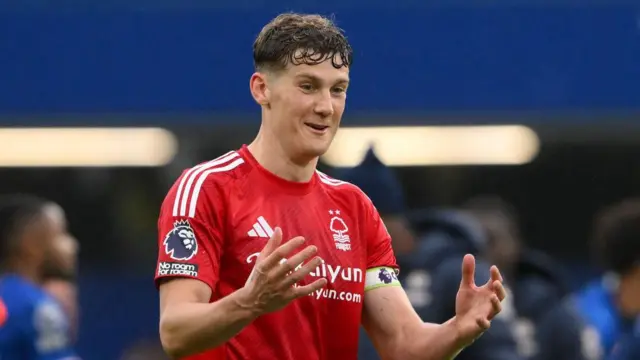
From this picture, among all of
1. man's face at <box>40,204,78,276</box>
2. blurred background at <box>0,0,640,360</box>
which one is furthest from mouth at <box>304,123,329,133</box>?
blurred background at <box>0,0,640,360</box>

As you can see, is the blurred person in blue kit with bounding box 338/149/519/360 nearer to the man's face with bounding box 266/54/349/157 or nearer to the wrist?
the man's face with bounding box 266/54/349/157

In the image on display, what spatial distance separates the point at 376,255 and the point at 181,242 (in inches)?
29.5

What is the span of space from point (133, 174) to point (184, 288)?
15.3 feet

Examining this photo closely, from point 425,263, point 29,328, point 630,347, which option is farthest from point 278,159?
point 29,328

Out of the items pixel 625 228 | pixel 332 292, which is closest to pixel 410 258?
pixel 625 228

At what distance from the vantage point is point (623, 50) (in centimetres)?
812

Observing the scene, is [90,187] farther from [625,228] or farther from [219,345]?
[219,345]

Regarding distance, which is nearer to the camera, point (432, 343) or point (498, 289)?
point (498, 289)

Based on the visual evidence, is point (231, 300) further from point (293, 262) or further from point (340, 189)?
point (340, 189)

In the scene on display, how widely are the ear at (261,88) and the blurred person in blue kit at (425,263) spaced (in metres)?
1.89

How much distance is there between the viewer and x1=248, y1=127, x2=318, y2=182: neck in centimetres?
388

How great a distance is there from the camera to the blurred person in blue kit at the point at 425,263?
5.48m

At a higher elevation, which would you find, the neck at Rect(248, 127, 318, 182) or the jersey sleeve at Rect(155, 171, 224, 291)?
the neck at Rect(248, 127, 318, 182)

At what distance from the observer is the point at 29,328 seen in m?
6.36
